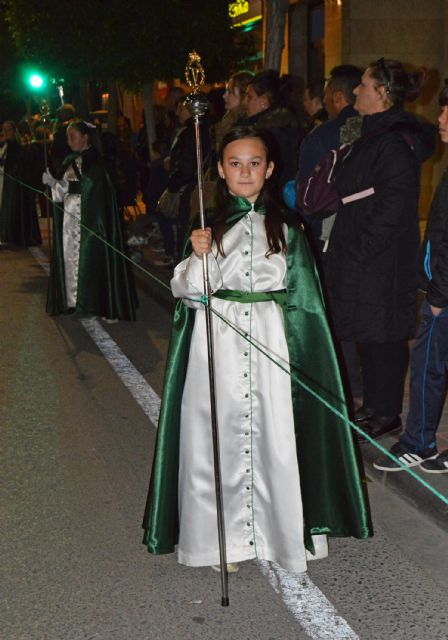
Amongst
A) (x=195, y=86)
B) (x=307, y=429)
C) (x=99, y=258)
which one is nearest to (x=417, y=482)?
(x=307, y=429)

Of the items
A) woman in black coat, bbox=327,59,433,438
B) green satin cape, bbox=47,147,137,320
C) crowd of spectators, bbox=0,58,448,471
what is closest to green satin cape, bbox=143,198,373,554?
crowd of spectators, bbox=0,58,448,471

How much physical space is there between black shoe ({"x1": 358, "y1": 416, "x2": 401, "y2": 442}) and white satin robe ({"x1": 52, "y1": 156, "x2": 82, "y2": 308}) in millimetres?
4568

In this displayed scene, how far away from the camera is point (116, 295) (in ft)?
30.7

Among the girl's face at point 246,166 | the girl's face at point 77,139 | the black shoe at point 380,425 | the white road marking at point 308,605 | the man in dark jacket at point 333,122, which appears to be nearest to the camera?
the white road marking at point 308,605

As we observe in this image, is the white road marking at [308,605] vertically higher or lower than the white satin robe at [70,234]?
lower

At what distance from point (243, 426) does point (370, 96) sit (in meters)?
2.22

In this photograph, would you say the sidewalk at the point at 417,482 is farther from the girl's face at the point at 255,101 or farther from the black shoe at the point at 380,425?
the girl's face at the point at 255,101

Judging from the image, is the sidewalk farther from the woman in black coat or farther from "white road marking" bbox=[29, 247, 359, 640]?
"white road marking" bbox=[29, 247, 359, 640]

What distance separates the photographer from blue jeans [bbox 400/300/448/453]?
197 inches

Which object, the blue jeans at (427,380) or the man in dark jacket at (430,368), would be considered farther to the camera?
the blue jeans at (427,380)

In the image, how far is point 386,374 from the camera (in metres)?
5.64

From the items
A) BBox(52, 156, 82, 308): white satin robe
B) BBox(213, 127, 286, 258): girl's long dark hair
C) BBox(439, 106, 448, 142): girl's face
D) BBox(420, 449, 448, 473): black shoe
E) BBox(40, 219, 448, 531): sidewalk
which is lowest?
BBox(40, 219, 448, 531): sidewalk

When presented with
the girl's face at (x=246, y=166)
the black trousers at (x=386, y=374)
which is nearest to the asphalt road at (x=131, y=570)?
the black trousers at (x=386, y=374)

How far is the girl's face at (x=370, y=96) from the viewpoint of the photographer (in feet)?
17.2
